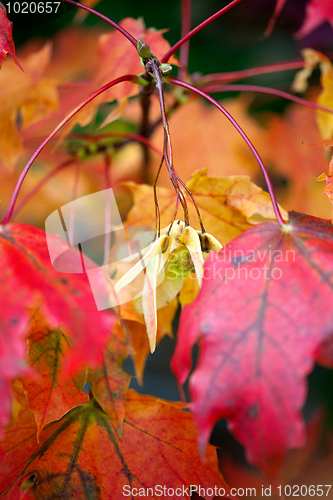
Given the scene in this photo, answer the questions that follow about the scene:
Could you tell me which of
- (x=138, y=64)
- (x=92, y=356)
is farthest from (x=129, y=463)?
(x=138, y=64)

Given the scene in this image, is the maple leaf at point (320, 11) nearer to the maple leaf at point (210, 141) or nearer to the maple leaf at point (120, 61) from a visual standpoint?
the maple leaf at point (210, 141)

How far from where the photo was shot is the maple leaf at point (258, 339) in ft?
1.19

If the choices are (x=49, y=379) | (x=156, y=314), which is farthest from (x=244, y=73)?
(x=49, y=379)

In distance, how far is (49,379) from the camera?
539 mm

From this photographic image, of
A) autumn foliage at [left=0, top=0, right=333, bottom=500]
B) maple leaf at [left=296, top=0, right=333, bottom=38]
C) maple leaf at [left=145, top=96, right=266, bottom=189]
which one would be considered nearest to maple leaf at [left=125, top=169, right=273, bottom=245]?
autumn foliage at [left=0, top=0, right=333, bottom=500]

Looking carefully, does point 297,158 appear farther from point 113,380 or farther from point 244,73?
point 113,380

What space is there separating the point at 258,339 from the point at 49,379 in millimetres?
323

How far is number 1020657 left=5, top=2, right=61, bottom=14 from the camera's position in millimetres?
884

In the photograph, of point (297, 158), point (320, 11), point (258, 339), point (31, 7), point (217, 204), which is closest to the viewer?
point (258, 339)

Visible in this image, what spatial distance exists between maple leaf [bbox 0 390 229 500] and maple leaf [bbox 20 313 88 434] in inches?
4.5

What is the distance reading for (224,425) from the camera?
4.51 feet

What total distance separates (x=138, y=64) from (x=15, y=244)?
42cm

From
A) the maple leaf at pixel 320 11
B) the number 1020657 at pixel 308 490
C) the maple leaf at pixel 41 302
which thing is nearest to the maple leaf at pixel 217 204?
the maple leaf at pixel 41 302

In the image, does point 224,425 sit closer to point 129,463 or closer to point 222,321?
point 129,463
